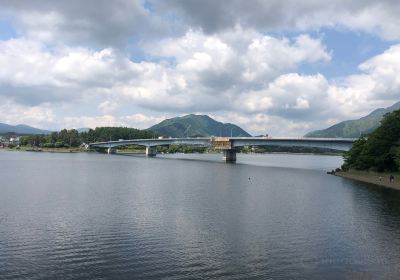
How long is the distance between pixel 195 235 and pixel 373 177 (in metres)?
68.3

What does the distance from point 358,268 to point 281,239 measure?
833cm

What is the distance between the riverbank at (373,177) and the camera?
83.0 metres

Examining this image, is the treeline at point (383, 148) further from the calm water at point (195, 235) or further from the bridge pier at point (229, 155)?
the bridge pier at point (229, 155)

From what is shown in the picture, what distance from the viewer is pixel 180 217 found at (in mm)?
45719

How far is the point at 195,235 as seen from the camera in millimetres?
37500

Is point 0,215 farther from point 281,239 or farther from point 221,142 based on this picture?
point 221,142

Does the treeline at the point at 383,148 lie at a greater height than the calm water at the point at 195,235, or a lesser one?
greater

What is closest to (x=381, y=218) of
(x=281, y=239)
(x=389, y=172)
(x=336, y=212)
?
(x=336, y=212)

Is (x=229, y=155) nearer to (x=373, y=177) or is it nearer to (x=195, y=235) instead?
(x=373, y=177)

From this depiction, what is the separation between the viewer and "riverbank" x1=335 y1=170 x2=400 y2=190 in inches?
3268

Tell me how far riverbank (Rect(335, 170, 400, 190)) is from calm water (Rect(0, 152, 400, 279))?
768 inches

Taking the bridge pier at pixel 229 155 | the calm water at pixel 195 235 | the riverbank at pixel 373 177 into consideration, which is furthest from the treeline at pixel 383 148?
the bridge pier at pixel 229 155

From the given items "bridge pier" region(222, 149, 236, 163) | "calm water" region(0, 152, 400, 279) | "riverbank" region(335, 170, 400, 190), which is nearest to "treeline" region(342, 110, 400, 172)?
"riverbank" region(335, 170, 400, 190)

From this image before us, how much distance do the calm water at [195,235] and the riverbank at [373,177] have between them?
64.0 ft
